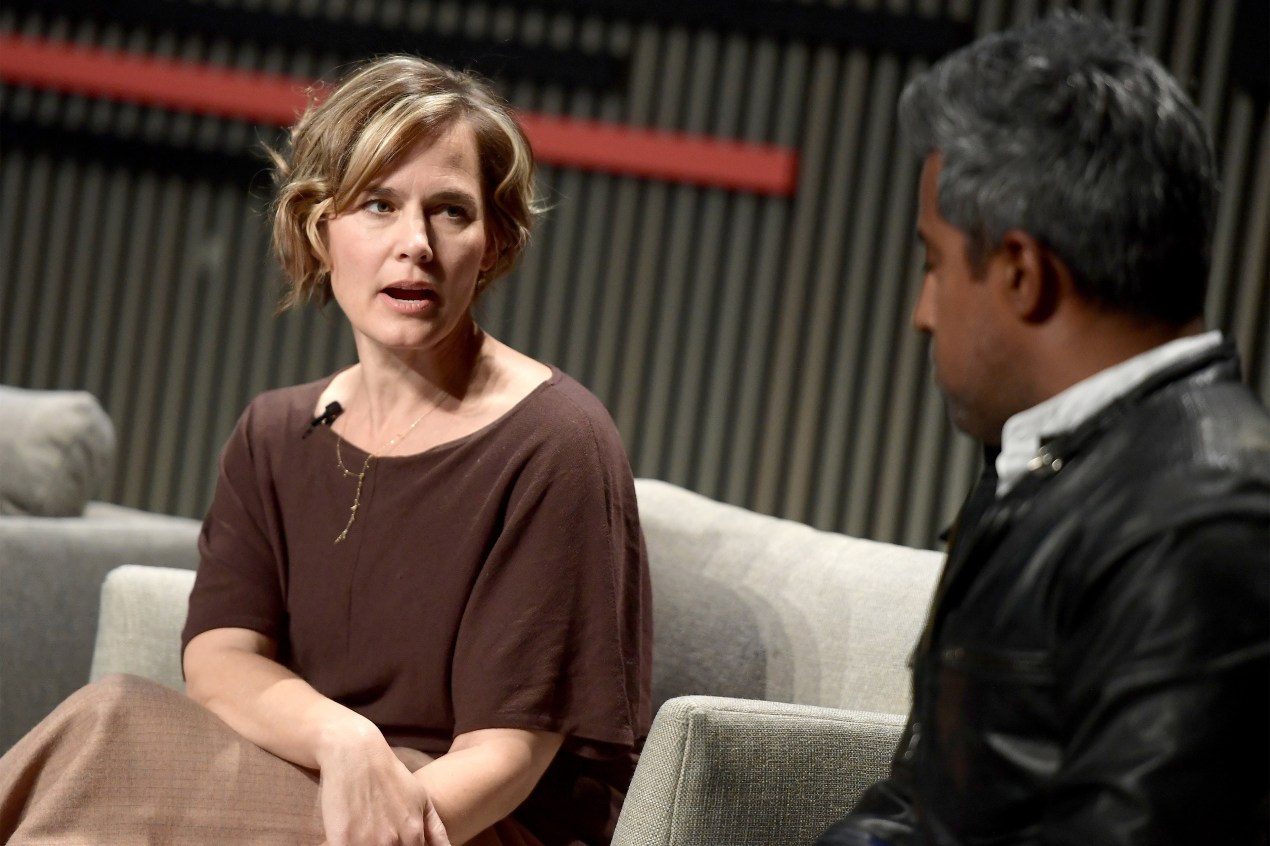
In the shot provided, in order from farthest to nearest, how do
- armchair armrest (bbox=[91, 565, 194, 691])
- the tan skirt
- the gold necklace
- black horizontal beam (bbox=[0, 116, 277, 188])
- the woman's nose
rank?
1. black horizontal beam (bbox=[0, 116, 277, 188])
2. armchair armrest (bbox=[91, 565, 194, 691])
3. the gold necklace
4. the woman's nose
5. the tan skirt

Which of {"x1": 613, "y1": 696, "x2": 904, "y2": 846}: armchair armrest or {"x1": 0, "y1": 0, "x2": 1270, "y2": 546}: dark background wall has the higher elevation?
{"x1": 0, "y1": 0, "x2": 1270, "y2": 546}: dark background wall

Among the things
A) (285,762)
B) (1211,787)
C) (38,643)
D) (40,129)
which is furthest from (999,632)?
(40,129)

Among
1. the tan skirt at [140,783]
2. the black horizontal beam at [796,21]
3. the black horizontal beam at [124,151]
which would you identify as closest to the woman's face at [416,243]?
the tan skirt at [140,783]

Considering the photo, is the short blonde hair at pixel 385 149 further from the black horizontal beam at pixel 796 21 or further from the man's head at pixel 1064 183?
the black horizontal beam at pixel 796 21

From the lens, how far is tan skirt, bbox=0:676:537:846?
172 cm

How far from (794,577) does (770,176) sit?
2.41 m

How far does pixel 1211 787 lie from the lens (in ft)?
3.06

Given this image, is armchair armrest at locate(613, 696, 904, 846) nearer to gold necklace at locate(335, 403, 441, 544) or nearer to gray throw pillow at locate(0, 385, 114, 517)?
gold necklace at locate(335, 403, 441, 544)

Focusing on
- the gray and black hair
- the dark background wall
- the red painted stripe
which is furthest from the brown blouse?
the red painted stripe

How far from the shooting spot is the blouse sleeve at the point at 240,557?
2.12 meters

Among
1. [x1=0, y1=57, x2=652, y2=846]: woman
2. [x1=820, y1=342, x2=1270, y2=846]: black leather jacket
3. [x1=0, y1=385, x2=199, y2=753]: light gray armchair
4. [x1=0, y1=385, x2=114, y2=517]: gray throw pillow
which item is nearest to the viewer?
[x1=820, y1=342, x2=1270, y2=846]: black leather jacket

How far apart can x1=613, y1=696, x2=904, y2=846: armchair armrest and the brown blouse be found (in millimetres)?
248

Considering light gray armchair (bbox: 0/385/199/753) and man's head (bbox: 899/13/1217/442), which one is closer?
man's head (bbox: 899/13/1217/442)

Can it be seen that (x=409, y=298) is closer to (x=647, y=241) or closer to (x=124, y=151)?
(x=647, y=241)
